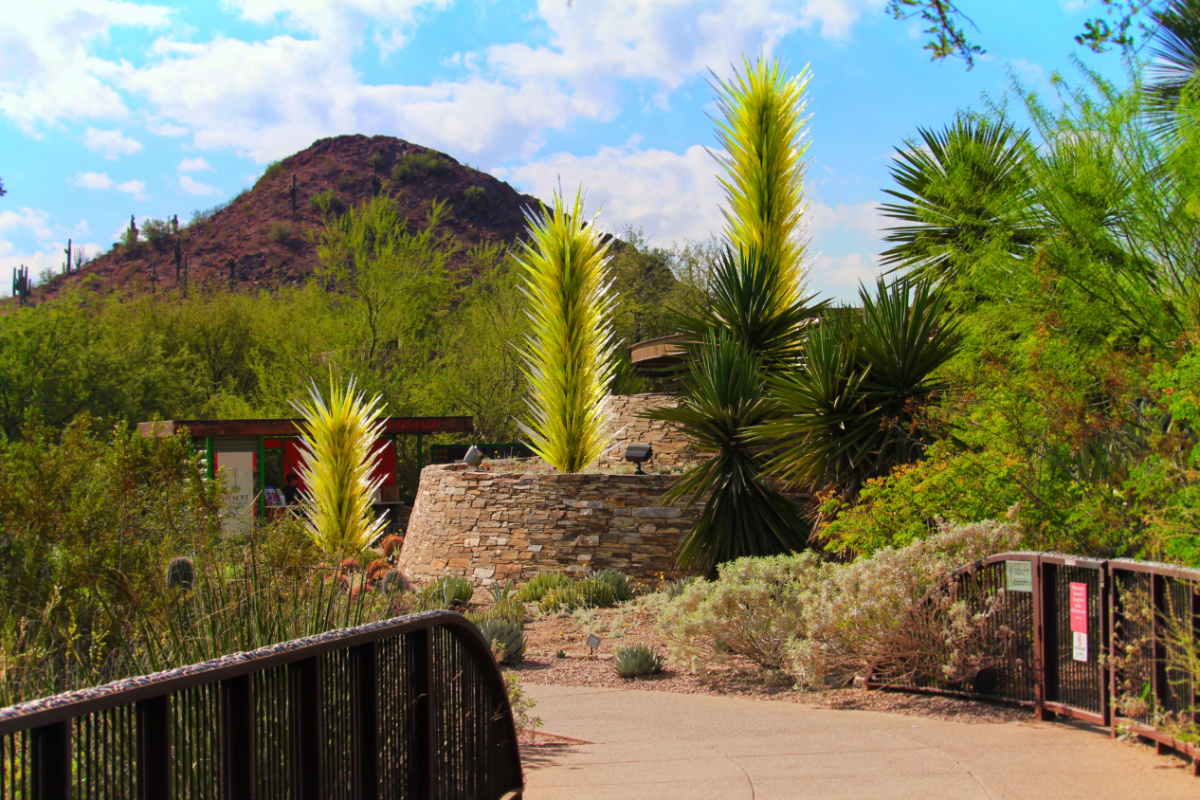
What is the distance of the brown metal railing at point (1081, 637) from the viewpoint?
203 inches

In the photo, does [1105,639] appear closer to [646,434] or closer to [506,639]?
[506,639]

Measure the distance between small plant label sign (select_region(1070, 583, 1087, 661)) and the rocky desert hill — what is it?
6024 cm

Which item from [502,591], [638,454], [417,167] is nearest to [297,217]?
[417,167]

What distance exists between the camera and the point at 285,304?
39312 mm

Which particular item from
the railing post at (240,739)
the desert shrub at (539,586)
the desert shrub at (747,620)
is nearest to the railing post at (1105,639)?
the desert shrub at (747,620)

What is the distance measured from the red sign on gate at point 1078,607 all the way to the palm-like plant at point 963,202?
646 cm

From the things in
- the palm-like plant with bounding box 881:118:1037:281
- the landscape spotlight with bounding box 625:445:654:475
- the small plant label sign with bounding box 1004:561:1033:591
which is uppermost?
the palm-like plant with bounding box 881:118:1037:281

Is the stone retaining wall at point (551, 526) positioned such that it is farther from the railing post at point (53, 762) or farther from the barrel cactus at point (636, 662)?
the railing post at point (53, 762)

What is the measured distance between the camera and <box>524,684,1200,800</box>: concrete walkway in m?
4.91

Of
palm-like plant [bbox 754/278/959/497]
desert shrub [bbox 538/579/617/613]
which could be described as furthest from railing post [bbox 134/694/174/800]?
desert shrub [bbox 538/579/617/613]

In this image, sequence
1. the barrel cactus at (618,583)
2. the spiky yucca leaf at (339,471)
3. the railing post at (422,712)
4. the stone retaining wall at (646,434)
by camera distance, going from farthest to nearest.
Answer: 1. the stone retaining wall at (646,434)
2. the spiky yucca leaf at (339,471)
3. the barrel cactus at (618,583)
4. the railing post at (422,712)

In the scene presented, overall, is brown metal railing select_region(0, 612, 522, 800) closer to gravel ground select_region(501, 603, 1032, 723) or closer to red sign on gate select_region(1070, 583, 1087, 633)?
gravel ground select_region(501, 603, 1032, 723)

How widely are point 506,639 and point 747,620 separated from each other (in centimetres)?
248

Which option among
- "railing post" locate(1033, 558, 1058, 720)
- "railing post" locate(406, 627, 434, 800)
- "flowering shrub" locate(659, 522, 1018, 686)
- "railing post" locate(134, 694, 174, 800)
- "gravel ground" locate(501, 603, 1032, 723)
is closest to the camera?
"railing post" locate(134, 694, 174, 800)
